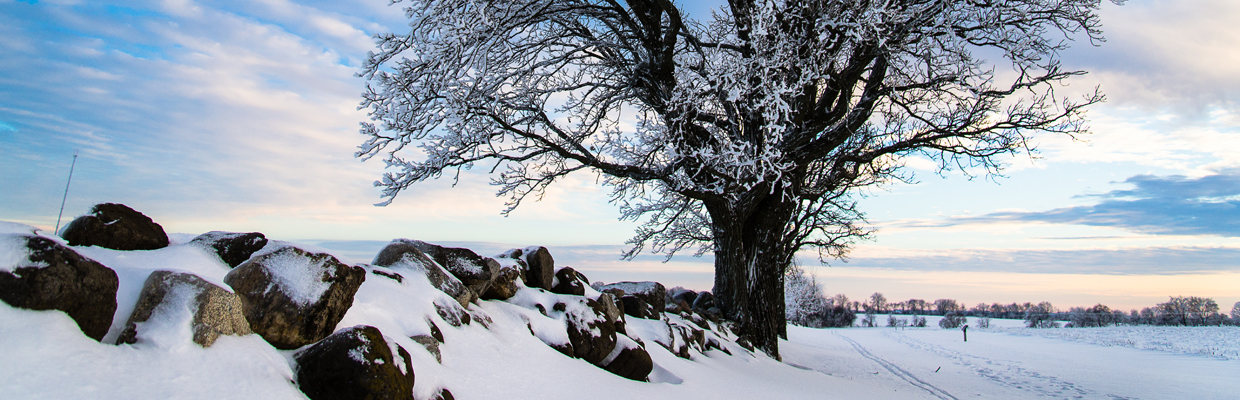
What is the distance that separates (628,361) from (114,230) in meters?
3.98

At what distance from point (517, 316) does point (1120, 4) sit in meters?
10.2

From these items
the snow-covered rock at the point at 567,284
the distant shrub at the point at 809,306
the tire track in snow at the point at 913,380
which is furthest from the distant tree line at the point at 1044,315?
the snow-covered rock at the point at 567,284

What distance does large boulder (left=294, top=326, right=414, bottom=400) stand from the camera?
299cm

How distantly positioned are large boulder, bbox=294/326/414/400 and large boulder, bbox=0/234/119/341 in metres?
0.88

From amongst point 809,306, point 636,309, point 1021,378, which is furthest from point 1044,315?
point 636,309

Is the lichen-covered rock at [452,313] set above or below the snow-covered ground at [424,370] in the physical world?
above

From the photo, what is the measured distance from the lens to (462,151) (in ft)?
28.2

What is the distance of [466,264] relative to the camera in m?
5.50

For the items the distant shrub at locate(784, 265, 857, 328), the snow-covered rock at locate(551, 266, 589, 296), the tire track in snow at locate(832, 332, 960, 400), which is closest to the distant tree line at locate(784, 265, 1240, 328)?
the distant shrub at locate(784, 265, 857, 328)

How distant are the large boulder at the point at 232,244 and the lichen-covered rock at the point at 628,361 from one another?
306cm

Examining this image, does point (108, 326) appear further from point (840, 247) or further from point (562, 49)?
point (840, 247)

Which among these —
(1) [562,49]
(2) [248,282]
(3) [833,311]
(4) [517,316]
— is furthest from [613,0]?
(3) [833,311]

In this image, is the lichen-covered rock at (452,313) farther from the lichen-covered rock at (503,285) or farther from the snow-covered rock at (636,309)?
the snow-covered rock at (636,309)

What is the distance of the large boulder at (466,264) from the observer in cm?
542
